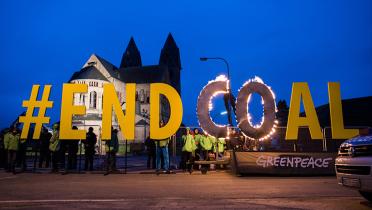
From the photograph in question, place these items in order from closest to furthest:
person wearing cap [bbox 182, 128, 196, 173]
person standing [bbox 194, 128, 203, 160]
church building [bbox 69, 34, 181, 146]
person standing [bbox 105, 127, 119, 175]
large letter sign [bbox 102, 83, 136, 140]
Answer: large letter sign [bbox 102, 83, 136, 140] → person standing [bbox 105, 127, 119, 175] → person wearing cap [bbox 182, 128, 196, 173] → person standing [bbox 194, 128, 203, 160] → church building [bbox 69, 34, 181, 146]

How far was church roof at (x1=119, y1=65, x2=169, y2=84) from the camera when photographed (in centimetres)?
9231

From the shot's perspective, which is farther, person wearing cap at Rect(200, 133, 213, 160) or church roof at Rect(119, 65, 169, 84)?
church roof at Rect(119, 65, 169, 84)

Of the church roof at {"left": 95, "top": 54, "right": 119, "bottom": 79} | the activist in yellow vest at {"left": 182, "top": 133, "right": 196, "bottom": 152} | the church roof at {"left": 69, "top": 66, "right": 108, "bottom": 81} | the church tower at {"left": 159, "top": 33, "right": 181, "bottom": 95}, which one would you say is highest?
the church tower at {"left": 159, "top": 33, "right": 181, "bottom": 95}

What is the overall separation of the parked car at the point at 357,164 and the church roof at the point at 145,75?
84081 mm

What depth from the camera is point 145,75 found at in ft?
309

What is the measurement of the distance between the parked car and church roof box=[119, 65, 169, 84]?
84081 millimetres

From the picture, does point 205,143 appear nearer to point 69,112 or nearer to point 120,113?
point 120,113

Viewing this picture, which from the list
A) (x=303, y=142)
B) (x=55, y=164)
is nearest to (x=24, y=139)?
(x=55, y=164)

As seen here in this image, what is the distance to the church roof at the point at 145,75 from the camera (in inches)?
3634

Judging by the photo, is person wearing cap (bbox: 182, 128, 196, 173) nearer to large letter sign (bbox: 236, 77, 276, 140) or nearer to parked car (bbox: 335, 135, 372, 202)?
large letter sign (bbox: 236, 77, 276, 140)

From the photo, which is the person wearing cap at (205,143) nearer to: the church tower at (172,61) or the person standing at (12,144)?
the person standing at (12,144)

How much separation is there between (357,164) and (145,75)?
292ft

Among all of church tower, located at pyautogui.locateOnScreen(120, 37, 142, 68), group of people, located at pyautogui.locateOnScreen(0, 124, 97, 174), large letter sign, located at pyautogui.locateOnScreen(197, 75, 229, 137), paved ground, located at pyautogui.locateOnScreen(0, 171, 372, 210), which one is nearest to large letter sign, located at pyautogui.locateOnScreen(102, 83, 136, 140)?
group of people, located at pyautogui.locateOnScreen(0, 124, 97, 174)

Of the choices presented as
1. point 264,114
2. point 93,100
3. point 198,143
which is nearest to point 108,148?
point 198,143
